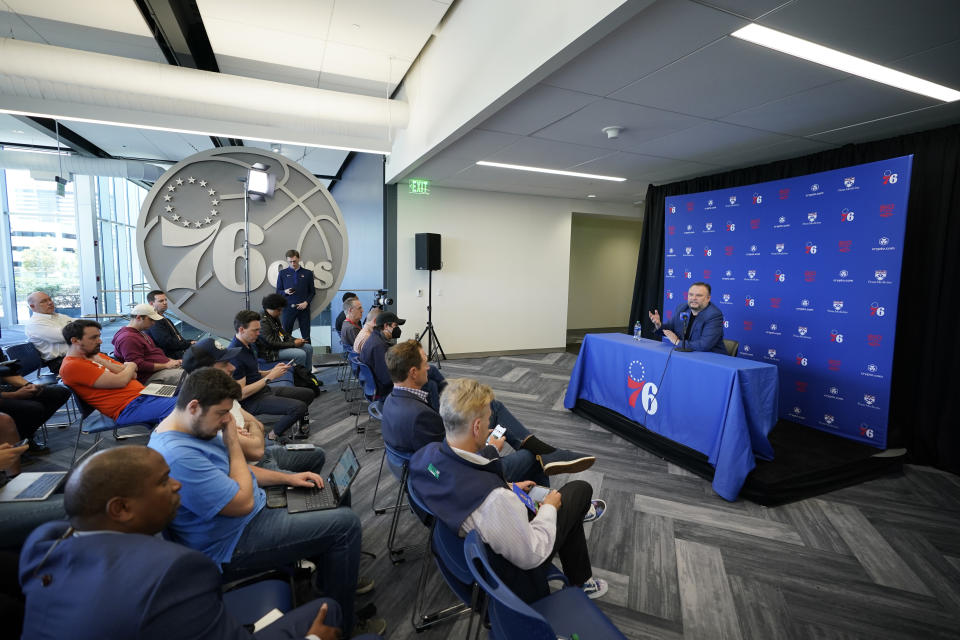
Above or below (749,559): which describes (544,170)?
above

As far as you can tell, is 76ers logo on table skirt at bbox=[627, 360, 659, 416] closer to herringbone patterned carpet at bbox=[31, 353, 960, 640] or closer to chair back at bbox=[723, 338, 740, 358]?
herringbone patterned carpet at bbox=[31, 353, 960, 640]

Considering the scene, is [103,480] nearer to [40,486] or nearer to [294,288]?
[40,486]

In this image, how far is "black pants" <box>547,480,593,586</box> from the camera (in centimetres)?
181

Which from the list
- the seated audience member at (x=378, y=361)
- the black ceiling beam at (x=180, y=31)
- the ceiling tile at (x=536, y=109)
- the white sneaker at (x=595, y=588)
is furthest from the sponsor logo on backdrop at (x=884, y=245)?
the black ceiling beam at (x=180, y=31)

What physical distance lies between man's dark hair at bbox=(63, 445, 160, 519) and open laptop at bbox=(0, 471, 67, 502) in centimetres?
103

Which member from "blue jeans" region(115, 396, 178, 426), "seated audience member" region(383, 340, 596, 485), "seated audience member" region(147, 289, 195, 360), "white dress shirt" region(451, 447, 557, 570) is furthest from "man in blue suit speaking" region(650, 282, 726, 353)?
"seated audience member" region(147, 289, 195, 360)

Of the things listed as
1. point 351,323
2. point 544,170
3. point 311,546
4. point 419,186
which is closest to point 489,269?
point 419,186

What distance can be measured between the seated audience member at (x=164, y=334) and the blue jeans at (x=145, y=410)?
1514mm

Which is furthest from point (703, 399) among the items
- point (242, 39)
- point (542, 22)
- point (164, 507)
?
point (242, 39)

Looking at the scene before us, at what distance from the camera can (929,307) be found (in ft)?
12.6

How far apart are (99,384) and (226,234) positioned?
3.33 metres

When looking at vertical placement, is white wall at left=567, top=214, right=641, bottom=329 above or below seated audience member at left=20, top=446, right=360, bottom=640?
above

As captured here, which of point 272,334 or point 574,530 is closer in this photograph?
point 574,530

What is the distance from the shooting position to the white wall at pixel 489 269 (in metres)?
7.43
